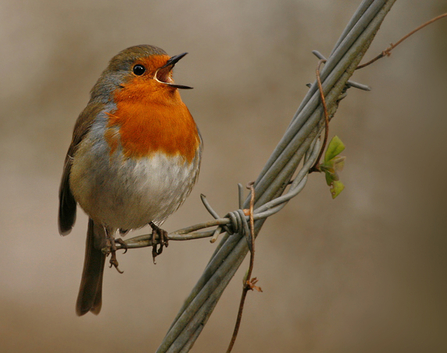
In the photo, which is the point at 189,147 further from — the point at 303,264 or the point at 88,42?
the point at 88,42

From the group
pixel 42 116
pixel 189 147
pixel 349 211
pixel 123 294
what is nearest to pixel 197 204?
pixel 123 294

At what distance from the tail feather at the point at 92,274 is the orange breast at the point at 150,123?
72 cm

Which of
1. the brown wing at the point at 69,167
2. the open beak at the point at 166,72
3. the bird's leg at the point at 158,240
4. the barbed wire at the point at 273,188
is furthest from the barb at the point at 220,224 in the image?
the open beak at the point at 166,72

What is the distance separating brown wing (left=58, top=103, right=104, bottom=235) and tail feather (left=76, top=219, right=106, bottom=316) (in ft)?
0.39

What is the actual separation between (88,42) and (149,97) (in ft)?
8.48

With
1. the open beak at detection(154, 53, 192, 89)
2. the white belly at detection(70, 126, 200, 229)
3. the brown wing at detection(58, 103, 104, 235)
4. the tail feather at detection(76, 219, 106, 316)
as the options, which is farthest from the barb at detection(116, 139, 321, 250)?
the tail feather at detection(76, 219, 106, 316)

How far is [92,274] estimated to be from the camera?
276 centimetres

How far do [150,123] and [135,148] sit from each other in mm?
124

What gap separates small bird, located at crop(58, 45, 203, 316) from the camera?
2117 mm

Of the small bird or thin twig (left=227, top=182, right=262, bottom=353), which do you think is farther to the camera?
the small bird

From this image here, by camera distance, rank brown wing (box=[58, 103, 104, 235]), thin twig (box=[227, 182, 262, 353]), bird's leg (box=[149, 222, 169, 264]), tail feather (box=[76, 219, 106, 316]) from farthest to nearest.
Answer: tail feather (box=[76, 219, 106, 316]) → brown wing (box=[58, 103, 104, 235]) → bird's leg (box=[149, 222, 169, 264]) → thin twig (box=[227, 182, 262, 353])

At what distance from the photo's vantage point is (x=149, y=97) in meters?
2.26

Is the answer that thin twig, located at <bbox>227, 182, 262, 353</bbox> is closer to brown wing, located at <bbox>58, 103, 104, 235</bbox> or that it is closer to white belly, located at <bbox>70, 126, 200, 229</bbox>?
white belly, located at <bbox>70, 126, 200, 229</bbox>

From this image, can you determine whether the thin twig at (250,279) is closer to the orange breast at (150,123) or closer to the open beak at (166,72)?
the orange breast at (150,123)
